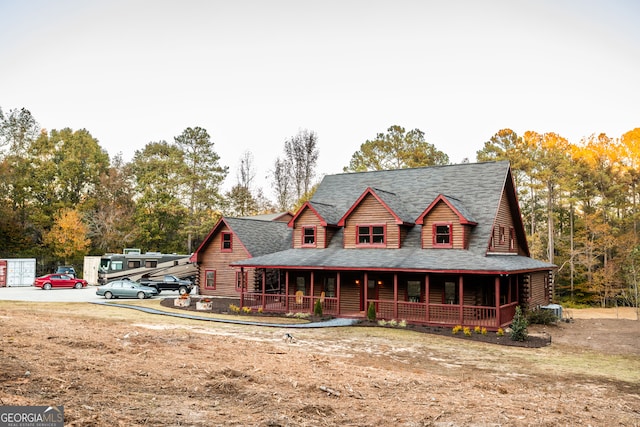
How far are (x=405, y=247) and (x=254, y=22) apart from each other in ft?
83.4

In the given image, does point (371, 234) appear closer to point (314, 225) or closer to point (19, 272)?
point (314, 225)

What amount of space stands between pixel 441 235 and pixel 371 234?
448 cm

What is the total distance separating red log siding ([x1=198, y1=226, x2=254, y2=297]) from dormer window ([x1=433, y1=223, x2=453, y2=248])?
49.8 feet

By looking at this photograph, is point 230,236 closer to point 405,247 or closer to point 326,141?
point 405,247

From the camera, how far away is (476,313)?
1016 inches

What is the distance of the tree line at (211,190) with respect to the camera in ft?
150

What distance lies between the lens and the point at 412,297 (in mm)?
27922

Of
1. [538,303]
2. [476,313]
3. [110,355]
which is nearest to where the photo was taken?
[110,355]

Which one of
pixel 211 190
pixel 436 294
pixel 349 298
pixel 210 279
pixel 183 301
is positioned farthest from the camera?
pixel 211 190

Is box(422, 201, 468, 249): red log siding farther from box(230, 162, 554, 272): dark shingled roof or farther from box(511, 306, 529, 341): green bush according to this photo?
box(511, 306, 529, 341): green bush

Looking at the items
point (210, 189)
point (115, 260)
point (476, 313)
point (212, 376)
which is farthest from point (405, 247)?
point (210, 189)

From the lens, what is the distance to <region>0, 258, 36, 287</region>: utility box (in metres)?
47.8

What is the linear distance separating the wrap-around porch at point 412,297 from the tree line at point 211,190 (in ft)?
68.5

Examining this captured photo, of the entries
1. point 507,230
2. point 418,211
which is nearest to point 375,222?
point 418,211
